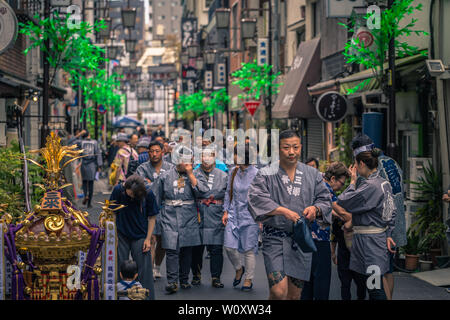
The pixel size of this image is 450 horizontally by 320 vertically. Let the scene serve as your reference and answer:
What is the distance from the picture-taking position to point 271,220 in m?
7.41

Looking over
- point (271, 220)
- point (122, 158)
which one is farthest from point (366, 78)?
point (271, 220)

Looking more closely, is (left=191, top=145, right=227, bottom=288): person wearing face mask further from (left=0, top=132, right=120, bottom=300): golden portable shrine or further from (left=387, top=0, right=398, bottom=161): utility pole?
(left=0, top=132, right=120, bottom=300): golden portable shrine

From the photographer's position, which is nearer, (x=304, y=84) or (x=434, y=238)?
(x=434, y=238)

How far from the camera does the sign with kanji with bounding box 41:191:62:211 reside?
264 inches

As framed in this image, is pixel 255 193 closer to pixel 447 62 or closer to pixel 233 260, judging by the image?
pixel 233 260

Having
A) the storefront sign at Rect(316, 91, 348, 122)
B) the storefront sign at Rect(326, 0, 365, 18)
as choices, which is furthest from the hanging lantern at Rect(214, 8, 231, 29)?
the storefront sign at Rect(326, 0, 365, 18)

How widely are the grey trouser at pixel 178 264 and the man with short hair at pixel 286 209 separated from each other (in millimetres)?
3097

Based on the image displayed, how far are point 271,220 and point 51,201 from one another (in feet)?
7.00

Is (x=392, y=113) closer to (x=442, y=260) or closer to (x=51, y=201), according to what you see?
(x=442, y=260)

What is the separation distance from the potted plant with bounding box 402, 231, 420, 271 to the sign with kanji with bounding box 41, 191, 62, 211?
7.29 m

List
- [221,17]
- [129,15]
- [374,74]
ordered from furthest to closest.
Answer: [221,17], [129,15], [374,74]

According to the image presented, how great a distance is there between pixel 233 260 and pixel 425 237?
3.58 m

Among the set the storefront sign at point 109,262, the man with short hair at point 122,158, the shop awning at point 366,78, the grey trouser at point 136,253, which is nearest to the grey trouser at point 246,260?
the grey trouser at point 136,253

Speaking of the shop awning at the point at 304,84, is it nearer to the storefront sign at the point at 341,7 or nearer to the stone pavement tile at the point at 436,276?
the storefront sign at the point at 341,7
